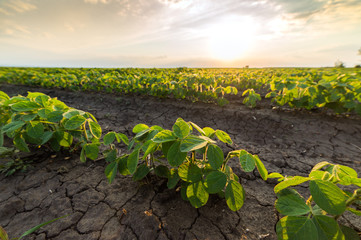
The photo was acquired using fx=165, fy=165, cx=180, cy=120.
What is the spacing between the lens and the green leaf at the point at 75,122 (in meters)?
1.29

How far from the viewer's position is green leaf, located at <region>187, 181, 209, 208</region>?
1.08m

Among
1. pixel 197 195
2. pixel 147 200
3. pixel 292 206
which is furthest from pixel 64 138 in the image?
pixel 292 206

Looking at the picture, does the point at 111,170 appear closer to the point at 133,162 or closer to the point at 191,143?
the point at 133,162

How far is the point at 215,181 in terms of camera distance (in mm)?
984

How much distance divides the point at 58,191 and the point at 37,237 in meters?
0.42

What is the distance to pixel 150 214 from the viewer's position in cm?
122

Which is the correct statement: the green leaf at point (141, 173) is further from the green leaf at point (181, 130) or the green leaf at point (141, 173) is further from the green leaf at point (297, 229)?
the green leaf at point (297, 229)

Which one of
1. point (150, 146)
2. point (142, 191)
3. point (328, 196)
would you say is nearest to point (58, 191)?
point (142, 191)

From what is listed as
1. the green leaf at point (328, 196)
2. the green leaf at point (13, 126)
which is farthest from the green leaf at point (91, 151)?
the green leaf at point (328, 196)

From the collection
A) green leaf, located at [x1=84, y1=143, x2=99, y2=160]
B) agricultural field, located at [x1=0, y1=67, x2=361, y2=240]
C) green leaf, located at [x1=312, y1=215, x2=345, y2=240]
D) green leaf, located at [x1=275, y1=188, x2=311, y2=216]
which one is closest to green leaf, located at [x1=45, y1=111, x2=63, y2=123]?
agricultural field, located at [x1=0, y1=67, x2=361, y2=240]

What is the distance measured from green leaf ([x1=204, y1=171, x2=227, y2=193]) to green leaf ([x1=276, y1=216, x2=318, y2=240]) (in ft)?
1.06

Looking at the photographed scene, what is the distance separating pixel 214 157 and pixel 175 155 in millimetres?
226

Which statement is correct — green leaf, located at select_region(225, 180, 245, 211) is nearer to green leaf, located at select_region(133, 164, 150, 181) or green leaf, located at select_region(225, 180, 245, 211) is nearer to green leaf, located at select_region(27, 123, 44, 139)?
green leaf, located at select_region(133, 164, 150, 181)

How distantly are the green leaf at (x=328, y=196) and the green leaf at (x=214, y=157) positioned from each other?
0.42m
